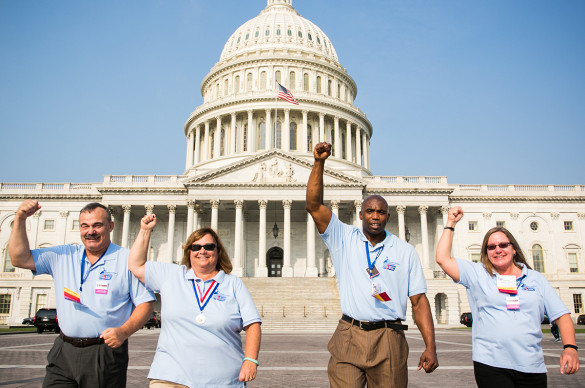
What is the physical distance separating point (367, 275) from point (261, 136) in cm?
6468

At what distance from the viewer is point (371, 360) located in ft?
18.1

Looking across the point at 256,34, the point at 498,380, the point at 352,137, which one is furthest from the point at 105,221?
the point at 256,34

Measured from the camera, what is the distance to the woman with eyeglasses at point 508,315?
566 centimetres

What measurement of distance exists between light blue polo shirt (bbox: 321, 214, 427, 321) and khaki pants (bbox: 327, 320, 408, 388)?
200 millimetres

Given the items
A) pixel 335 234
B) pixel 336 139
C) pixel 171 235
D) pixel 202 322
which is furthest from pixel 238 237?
pixel 202 322

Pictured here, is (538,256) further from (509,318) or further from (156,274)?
(156,274)

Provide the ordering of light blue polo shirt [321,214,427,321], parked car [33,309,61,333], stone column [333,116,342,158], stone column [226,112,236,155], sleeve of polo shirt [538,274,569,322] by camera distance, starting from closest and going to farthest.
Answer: light blue polo shirt [321,214,427,321] → sleeve of polo shirt [538,274,569,322] → parked car [33,309,61,333] → stone column [226,112,236,155] → stone column [333,116,342,158]

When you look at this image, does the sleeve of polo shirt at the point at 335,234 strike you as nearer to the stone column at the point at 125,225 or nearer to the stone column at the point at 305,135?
the stone column at the point at 125,225

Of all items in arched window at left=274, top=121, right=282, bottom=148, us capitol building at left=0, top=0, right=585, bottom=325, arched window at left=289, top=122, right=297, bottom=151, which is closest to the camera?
us capitol building at left=0, top=0, right=585, bottom=325

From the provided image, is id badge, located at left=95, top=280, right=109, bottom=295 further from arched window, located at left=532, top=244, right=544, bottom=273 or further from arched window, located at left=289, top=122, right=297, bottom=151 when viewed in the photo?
arched window, located at left=289, top=122, right=297, bottom=151

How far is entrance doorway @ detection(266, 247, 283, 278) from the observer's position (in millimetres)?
60281

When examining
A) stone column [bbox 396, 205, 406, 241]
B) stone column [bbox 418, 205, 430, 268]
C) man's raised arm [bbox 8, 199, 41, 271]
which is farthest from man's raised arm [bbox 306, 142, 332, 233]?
stone column [bbox 418, 205, 430, 268]

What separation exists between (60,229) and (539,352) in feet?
191

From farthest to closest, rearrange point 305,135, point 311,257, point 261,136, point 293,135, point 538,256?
point 293,135
point 261,136
point 305,135
point 538,256
point 311,257
